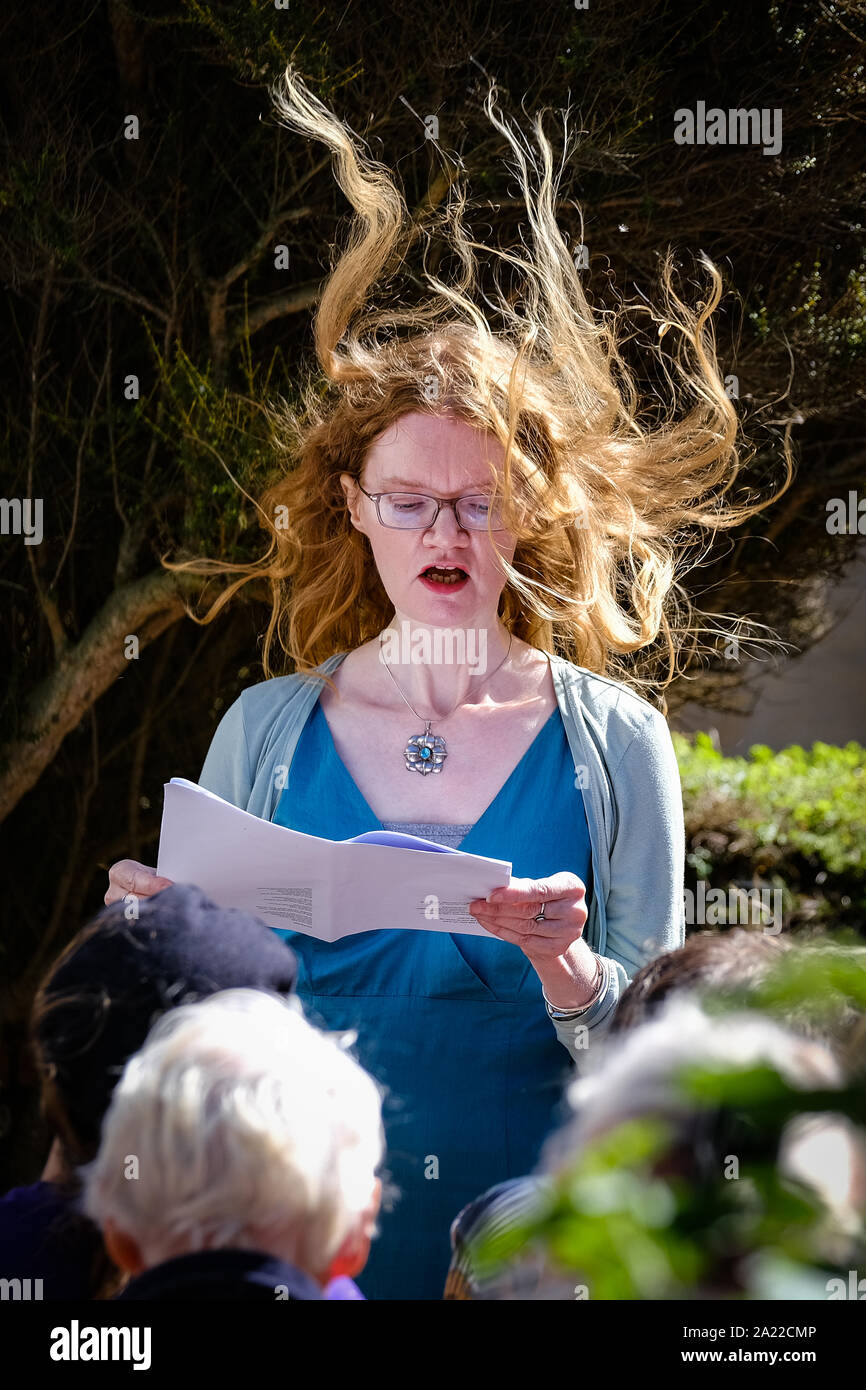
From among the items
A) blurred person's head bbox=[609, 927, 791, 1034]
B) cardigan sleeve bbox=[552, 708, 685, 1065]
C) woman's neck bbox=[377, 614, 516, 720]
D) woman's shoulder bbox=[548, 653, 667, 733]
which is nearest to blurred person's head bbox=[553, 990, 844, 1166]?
blurred person's head bbox=[609, 927, 791, 1034]

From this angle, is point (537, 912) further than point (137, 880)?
No

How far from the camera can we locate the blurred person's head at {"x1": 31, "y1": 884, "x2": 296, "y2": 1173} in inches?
50.1

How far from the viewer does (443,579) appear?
2.24 meters

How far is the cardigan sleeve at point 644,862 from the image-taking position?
212 cm

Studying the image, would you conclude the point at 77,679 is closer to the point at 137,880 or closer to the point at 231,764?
the point at 231,764

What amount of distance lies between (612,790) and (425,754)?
0.31 metres

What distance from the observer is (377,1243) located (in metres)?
1.93

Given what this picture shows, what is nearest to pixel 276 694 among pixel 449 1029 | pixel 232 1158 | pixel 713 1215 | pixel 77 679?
pixel 449 1029

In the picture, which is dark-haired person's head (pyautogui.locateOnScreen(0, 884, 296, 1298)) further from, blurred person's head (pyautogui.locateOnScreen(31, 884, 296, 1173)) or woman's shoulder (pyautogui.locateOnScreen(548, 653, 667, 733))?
woman's shoulder (pyautogui.locateOnScreen(548, 653, 667, 733))

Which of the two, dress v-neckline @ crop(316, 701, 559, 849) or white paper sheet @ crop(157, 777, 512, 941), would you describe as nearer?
white paper sheet @ crop(157, 777, 512, 941)

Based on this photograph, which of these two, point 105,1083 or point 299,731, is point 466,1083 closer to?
point 299,731

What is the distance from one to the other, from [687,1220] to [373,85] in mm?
3565

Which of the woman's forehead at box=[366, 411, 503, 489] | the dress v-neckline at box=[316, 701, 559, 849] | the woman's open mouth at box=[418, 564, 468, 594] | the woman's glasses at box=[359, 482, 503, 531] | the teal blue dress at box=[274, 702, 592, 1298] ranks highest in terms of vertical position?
the woman's forehead at box=[366, 411, 503, 489]

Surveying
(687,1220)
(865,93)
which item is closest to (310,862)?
(687,1220)
